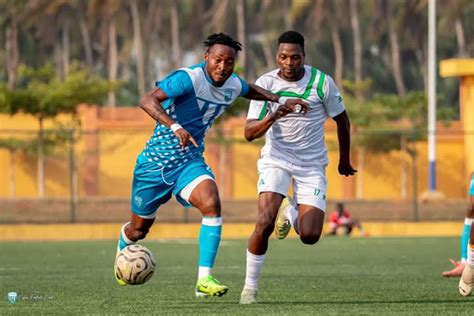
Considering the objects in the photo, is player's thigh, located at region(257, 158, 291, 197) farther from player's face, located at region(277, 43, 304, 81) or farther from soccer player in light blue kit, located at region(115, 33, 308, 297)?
player's face, located at region(277, 43, 304, 81)

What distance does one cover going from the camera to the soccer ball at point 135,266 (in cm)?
1062

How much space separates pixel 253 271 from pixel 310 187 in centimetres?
104

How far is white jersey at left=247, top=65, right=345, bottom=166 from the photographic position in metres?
11.6

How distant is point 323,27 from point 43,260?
6480 centimetres

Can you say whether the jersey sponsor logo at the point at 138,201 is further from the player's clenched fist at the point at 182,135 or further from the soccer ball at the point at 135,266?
the player's clenched fist at the point at 182,135

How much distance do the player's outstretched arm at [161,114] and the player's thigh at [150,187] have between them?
61cm

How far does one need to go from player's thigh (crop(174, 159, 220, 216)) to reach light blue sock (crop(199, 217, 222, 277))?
0.07 meters

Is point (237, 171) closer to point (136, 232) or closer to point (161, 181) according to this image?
point (136, 232)

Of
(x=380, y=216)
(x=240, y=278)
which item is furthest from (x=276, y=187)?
(x=380, y=216)

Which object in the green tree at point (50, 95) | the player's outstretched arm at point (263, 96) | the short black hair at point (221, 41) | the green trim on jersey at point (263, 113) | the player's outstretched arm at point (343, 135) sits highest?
the green tree at point (50, 95)

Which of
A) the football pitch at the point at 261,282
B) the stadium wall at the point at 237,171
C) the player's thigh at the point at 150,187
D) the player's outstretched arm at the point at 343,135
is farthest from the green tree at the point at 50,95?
the player's thigh at the point at 150,187

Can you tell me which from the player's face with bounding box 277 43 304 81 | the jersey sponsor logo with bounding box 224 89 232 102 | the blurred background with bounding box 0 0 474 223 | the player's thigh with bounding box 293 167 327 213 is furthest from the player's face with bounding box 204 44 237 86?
the blurred background with bounding box 0 0 474 223

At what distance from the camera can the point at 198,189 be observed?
428 inches

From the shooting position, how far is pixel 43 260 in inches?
749
